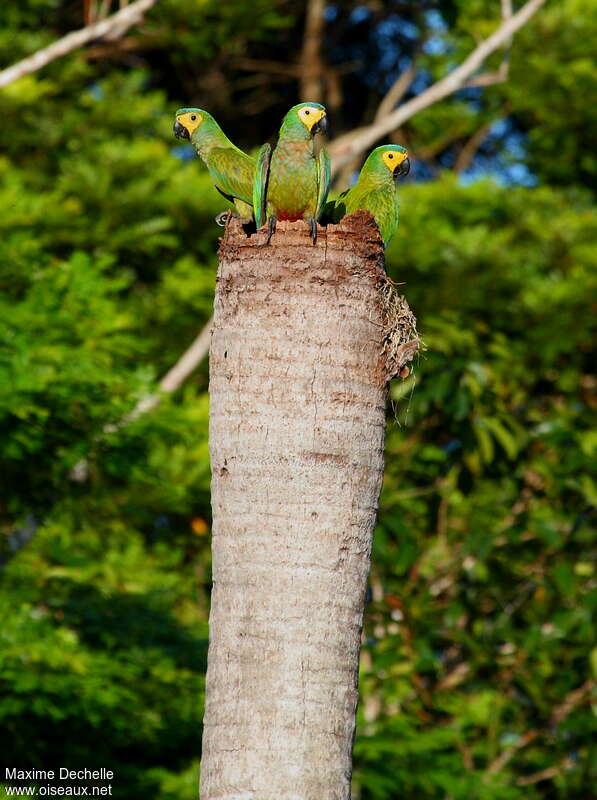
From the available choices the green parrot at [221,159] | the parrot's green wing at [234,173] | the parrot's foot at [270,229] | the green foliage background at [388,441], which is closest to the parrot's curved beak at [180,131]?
the green parrot at [221,159]

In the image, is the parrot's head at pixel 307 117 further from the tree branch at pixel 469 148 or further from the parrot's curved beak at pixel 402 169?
the tree branch at pixel 469 148

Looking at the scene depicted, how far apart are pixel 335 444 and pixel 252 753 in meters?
0.81

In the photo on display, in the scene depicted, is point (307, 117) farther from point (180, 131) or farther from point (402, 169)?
point (180, 131)

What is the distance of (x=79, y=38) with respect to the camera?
27.1ft

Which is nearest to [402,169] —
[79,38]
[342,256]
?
[342,256]

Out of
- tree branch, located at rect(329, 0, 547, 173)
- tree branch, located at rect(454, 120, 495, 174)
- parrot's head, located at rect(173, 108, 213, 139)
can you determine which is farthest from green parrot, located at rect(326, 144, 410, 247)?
tree branch, located at rect(454, 120, 495, 174)

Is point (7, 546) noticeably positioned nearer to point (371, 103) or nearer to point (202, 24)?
point (202, 24)

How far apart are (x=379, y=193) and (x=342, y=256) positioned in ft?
3.44

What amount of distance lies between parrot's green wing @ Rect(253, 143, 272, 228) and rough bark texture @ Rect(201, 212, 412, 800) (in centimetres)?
52

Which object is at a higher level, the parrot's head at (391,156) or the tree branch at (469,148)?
the tree branch at (469,148)

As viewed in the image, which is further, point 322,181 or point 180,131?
point 180,131

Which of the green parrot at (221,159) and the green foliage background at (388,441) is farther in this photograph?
the green foliage background at (388,441)

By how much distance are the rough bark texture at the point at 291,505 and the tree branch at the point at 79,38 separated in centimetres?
548

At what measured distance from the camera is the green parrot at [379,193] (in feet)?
13.1
